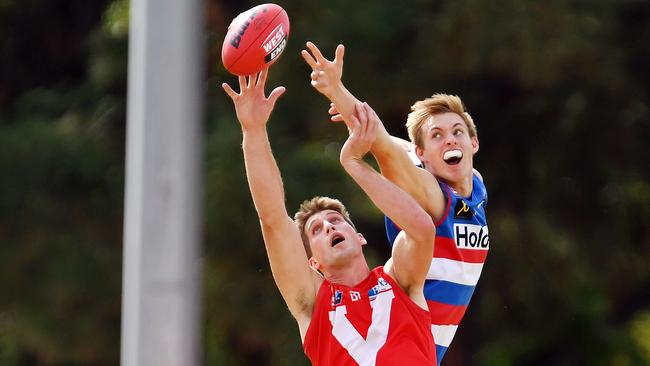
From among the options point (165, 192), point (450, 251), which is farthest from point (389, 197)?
point (165, 192)

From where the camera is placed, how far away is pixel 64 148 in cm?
1371

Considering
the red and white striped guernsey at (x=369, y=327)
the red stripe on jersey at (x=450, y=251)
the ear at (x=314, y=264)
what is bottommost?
the red and white striped guernsey at (x=369, y=327)

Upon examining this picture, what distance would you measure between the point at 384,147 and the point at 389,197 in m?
0.29

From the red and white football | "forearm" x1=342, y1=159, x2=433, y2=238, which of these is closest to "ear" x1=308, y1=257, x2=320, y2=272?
"forearm" x1=342, y1=159, x2=433, y2=238

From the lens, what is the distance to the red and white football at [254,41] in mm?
5324

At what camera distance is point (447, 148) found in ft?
19.6

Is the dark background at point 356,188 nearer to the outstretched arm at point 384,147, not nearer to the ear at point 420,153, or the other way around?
the ear at point 420,153

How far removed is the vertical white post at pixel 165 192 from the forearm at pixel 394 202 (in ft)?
4.52

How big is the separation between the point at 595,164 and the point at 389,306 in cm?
947

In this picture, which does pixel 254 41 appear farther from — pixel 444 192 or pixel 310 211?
pixel 444 192

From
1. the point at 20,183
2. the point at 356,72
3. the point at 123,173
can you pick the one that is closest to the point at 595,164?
the point at 356,72

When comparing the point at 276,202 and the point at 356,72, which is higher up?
the point at 356,72

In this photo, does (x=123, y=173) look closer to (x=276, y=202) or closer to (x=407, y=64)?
(x=407, y=64)

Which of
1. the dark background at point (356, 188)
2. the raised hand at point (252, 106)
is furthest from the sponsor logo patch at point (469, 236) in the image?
the dark background at point (356, 188)
